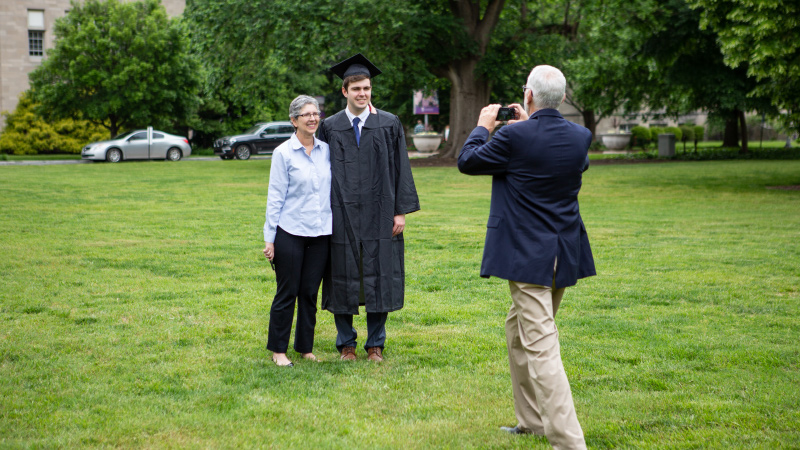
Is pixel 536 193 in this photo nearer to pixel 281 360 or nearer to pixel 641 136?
pixel 281 360

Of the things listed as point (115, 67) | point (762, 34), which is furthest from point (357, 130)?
point (115, 67)

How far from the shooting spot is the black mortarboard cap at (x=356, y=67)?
5477 millimetres

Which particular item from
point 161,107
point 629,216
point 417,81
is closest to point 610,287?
point 629,216

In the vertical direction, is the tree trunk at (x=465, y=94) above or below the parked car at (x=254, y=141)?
above

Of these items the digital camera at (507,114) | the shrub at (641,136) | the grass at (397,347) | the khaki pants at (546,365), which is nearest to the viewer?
the khaki pants at (546,365)

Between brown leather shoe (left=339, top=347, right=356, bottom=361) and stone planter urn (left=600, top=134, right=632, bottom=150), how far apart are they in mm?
43919

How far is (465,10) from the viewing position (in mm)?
29625

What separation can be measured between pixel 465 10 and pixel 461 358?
25.7 m

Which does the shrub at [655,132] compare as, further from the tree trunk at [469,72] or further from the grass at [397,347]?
the grass at [397,347]

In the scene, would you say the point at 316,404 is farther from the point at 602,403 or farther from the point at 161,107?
the point at 161,107

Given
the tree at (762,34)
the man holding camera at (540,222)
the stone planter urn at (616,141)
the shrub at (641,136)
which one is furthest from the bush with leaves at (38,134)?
the man holding camera at (540,222)

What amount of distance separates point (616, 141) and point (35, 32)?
122 feet

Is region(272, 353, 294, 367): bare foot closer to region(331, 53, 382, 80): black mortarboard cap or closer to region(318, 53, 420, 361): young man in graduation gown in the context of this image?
region(318, 53, 420, 361): young man in graduation gown

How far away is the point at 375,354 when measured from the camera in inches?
223
